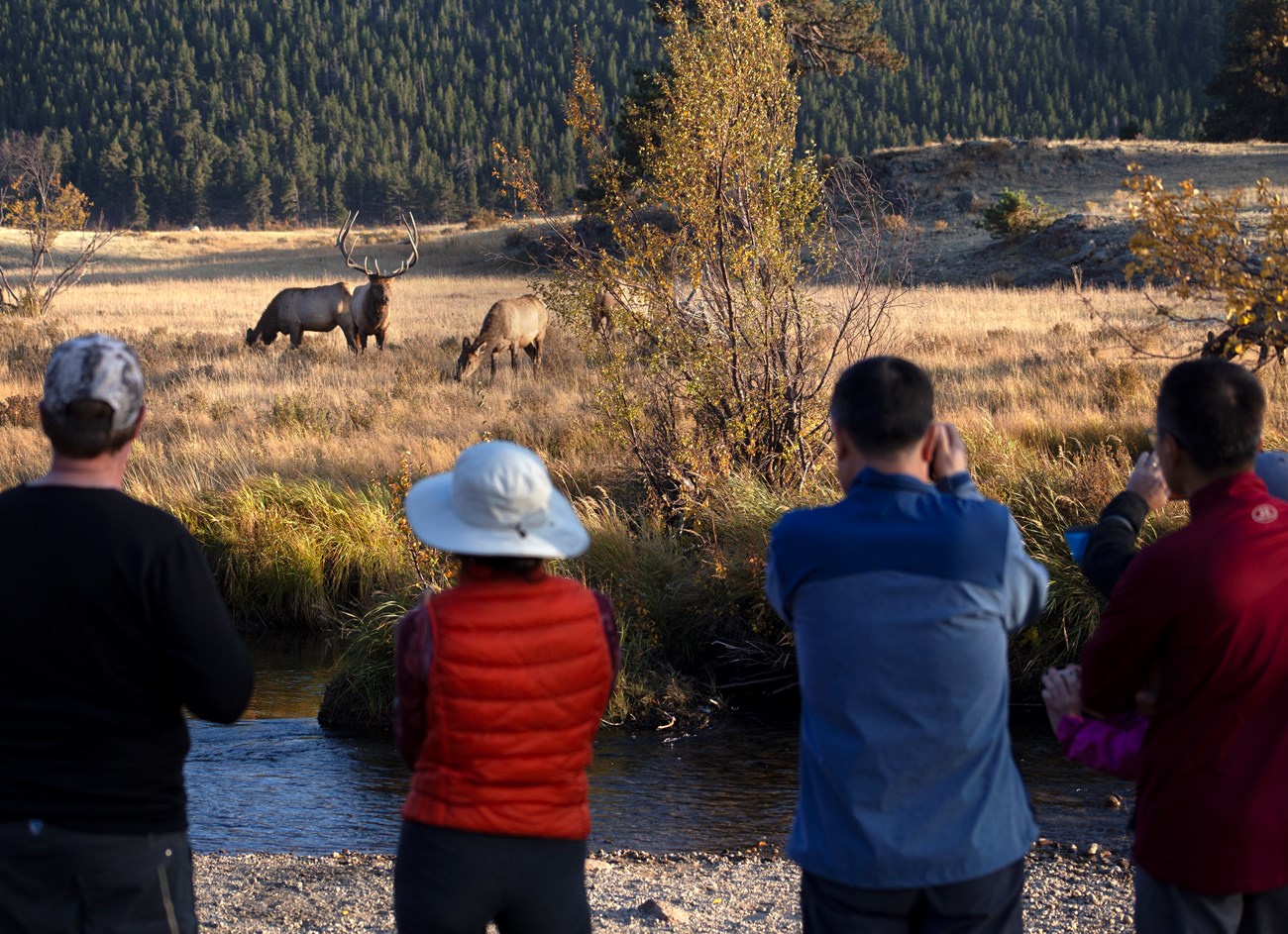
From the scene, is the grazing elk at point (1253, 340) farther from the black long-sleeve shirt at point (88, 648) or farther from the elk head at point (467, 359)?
the elk head at point (467, 359)

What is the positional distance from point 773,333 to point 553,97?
123626 millimetres

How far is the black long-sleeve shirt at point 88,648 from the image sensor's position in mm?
2912

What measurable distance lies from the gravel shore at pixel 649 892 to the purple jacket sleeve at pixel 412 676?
7.76 feet

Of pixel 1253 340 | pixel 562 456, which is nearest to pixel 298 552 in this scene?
pixel 562 456

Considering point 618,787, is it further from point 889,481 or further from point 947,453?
point 889,481

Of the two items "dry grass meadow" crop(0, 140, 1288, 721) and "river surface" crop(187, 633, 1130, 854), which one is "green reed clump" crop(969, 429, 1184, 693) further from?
"river surface" crop(187, 633, 1130, 854)

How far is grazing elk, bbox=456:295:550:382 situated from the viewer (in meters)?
20.2

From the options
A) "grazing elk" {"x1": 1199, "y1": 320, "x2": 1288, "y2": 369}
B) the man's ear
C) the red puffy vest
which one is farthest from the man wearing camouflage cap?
"grazing elk" {"x1": 1199, "y1": 320, "x2": 1288, "y2": 369}

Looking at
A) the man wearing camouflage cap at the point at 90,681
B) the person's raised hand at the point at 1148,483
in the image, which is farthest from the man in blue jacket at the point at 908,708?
the man wearing camouflage cap at the point at 90,681

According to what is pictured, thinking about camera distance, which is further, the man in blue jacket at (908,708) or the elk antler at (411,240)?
the elk antler at (411,240)

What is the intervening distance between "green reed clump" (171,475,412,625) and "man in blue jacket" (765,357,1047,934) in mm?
7762

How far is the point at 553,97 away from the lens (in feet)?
425

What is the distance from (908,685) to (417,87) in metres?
143

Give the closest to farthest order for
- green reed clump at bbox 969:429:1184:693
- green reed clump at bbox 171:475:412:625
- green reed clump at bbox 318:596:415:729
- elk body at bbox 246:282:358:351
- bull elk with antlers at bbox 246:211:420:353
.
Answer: green reed clump at bbox 969:429:1184:693 < green reed clump at bbox 318:596:415:729 < green reed clump at bbox 171:475:412:625 < bull elk with antlers at bbox 246:211:420:353 < elk body at bbox 246:282:358:351
